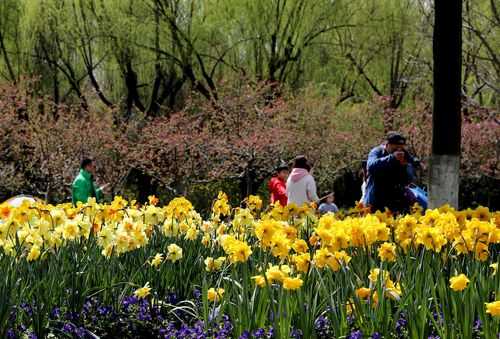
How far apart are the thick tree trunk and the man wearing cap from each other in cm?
36

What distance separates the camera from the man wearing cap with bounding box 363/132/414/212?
661 cm

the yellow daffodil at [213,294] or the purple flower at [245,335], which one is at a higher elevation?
the yellow daffodil at [213,294]

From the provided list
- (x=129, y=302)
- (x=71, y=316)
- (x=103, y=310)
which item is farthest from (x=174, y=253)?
(x=71, y=316)

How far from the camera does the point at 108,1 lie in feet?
62.2

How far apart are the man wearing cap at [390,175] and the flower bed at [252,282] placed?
203cm

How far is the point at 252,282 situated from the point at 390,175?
3.66 metres

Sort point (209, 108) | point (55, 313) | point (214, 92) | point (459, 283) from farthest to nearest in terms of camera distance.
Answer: point (214, 92) < point (209, 108) < point (55, 313) < point (459, 283)

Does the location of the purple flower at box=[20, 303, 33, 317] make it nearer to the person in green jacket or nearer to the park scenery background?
the park scenery background

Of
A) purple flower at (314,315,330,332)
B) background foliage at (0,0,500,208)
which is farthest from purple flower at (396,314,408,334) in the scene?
background foliage at (0,0,500,208)

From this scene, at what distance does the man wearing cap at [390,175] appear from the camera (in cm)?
661

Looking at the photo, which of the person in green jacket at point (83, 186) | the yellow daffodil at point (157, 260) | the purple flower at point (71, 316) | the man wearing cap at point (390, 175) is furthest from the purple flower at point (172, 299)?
the person in green jacket at point (83, 186)

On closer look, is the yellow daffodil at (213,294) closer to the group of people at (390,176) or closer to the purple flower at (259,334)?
the purple flower at (259,334)

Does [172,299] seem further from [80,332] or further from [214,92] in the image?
[214,92]

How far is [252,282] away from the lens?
333cm
